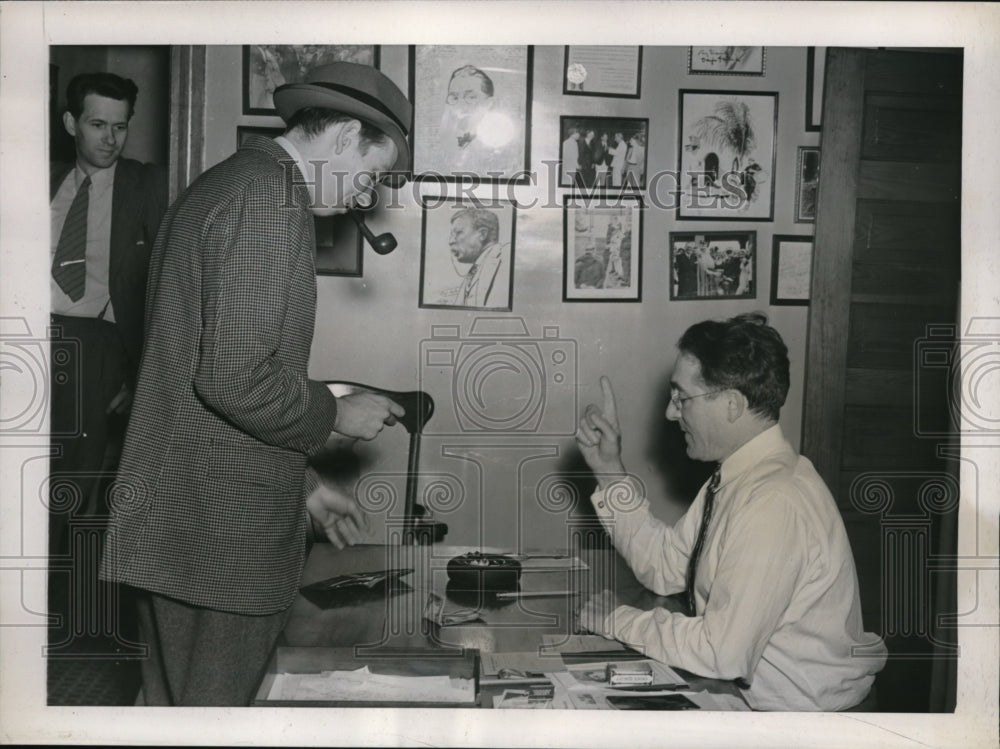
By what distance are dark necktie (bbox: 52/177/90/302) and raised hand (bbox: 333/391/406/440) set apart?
0.66 meters

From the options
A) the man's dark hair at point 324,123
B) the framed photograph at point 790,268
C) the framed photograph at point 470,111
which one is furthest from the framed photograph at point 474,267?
the framed photograph at point 790,268

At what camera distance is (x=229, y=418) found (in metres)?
1.91

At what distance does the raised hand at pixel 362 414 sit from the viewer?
6.80 feet

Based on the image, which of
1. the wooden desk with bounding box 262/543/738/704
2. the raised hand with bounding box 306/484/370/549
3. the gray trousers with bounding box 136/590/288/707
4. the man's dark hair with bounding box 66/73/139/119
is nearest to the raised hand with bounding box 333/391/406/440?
the raised hand with bounding box 306/484/370/549

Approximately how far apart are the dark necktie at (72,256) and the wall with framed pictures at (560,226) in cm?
34

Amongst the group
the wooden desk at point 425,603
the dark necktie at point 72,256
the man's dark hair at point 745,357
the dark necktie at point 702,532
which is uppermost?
the dark necktie at point 72,256

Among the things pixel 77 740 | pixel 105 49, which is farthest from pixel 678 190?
pixel 77 740

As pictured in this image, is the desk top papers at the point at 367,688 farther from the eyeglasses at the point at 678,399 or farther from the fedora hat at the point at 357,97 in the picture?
the fedora hat at the point at 357,97

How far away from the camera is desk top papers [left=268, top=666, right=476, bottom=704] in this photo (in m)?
1.82

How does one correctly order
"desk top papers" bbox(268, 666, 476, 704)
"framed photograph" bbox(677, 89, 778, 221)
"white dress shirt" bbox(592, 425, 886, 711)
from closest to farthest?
"desk top papers" bbox(268, 666, 476, 704), "white dress shirt" bbox(592, 425, 886, 711), "framed photograph" bbox(677, 89, 778, 221)

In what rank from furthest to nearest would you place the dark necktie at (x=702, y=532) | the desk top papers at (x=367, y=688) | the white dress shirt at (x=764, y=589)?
the dark necktie at (x=702, y=532), the white dress shirt at (x=764, y=589), the desk top papers at (x=367, y=688)

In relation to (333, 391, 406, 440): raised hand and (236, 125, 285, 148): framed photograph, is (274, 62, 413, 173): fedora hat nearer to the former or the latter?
(236, 125, 285, 148): framed photograph

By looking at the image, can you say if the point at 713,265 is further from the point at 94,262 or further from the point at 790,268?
the point at 94,262

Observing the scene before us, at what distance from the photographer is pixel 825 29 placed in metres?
2.12
